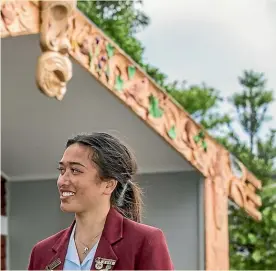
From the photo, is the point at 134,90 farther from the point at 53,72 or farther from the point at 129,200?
the point at 129,200

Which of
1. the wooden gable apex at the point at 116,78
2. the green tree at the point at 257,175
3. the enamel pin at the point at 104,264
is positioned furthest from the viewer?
the green tree at the point at 257,175

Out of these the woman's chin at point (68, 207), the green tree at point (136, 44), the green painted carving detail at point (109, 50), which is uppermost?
the green tree at point (136, 44)

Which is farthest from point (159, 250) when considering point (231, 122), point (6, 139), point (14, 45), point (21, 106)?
point (231, 122)

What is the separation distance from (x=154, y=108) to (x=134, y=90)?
0.95ft

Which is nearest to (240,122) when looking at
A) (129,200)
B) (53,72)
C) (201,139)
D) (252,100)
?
(252,100)

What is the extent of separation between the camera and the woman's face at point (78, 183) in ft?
4.19

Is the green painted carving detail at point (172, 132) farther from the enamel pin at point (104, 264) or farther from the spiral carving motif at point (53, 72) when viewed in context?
the enamel pin at point (104, 264)

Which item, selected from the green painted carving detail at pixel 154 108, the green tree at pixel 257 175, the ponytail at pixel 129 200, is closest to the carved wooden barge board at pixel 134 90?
the green painted carving detail at pixel 154 108

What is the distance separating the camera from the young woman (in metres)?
1.25

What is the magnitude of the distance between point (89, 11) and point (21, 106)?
5.69m

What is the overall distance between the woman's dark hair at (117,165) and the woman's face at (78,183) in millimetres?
14

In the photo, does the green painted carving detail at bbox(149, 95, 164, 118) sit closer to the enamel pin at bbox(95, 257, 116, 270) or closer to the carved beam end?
the carved beam end

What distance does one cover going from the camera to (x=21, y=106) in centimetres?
616

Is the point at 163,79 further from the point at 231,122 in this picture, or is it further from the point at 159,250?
the point at 159,250
